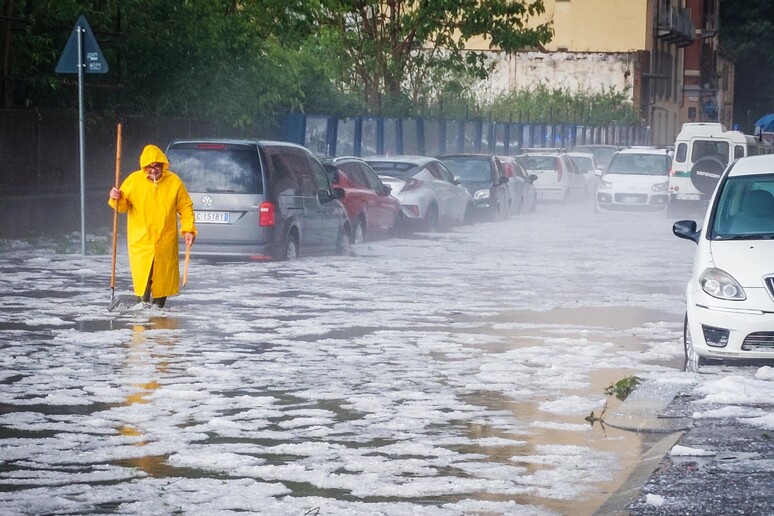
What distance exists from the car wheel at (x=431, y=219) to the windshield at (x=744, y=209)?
670 inches

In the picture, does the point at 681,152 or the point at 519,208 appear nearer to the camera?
the point at 681,152

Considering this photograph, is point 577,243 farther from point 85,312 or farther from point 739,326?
point 739,326

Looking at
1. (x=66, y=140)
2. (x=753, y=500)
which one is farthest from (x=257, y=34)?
(x=753, y=500)

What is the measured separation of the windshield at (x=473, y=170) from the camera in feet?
114

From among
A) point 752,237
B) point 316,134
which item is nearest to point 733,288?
point 752,237

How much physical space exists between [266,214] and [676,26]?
65453 millimetres

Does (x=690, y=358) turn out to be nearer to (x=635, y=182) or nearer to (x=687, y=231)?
(x=687, y=231)

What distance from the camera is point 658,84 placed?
82.9m

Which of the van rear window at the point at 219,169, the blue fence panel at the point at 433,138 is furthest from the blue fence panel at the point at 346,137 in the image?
the van rear window at the point at 219,169

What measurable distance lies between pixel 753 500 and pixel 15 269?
14.0 metres

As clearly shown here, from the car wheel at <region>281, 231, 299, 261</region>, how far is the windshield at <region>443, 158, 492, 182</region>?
540 inches

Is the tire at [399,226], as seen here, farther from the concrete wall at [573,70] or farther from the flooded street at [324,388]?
the concrete wall at [573,70]

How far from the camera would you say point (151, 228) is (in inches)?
585

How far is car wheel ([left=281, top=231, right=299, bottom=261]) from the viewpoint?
2066 centimetres
